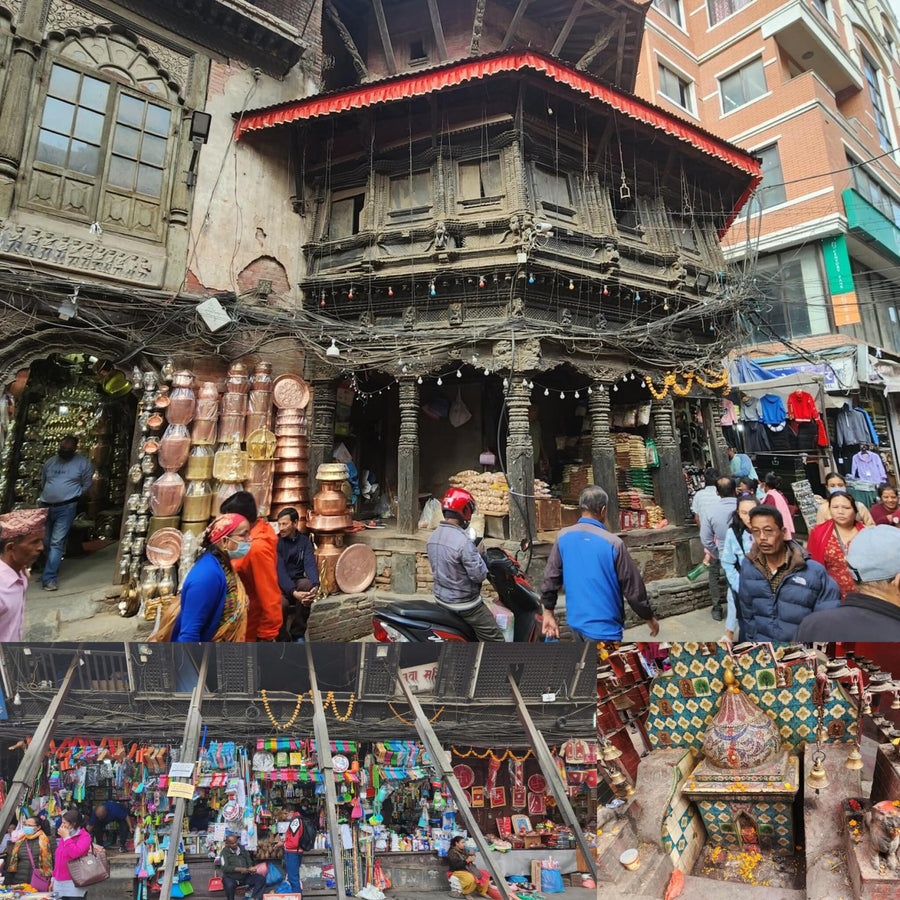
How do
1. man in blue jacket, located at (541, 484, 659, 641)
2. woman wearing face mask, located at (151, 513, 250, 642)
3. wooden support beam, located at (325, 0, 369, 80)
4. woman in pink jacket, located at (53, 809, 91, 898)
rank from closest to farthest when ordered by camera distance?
1. woman in pink jacket, located at (53, 809, 91, 898)
2. woman wearing face mask, located at (151, 513, 250, 642)
3. man in blue jacket, located at (541, 484, 659, 641)
4. wooden support beam, located at (325, 0, 369, 80)

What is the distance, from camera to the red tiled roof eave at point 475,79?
6133 millimetres

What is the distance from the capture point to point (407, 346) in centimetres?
671

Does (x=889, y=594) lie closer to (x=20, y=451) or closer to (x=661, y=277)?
(x=661, y=277)

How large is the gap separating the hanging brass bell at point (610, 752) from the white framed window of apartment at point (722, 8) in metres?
11.1

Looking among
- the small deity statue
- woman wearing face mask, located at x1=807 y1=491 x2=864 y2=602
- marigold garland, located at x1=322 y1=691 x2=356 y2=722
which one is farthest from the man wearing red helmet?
woman wearing face mask, located at x1=807 y1=491 x2=864 y2=602

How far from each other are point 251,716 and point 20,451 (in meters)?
8.42

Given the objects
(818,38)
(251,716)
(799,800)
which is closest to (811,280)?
(818,38)

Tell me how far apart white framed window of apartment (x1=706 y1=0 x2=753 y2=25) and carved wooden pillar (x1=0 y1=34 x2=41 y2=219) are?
1050 cm

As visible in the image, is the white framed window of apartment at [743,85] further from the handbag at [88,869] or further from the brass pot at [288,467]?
the handbag at [88,869]

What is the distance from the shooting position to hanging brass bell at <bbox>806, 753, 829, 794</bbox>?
190 cm

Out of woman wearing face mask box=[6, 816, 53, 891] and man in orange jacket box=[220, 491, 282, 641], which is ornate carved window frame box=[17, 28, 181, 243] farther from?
woman wearing face mask box=[6, 816, 53, 891]

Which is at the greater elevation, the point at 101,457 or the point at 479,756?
the point at 101,457

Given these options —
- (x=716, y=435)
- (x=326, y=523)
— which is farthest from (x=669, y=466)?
(x=326, y=523)

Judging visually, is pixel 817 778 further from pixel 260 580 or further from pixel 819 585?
pixel 260 580
